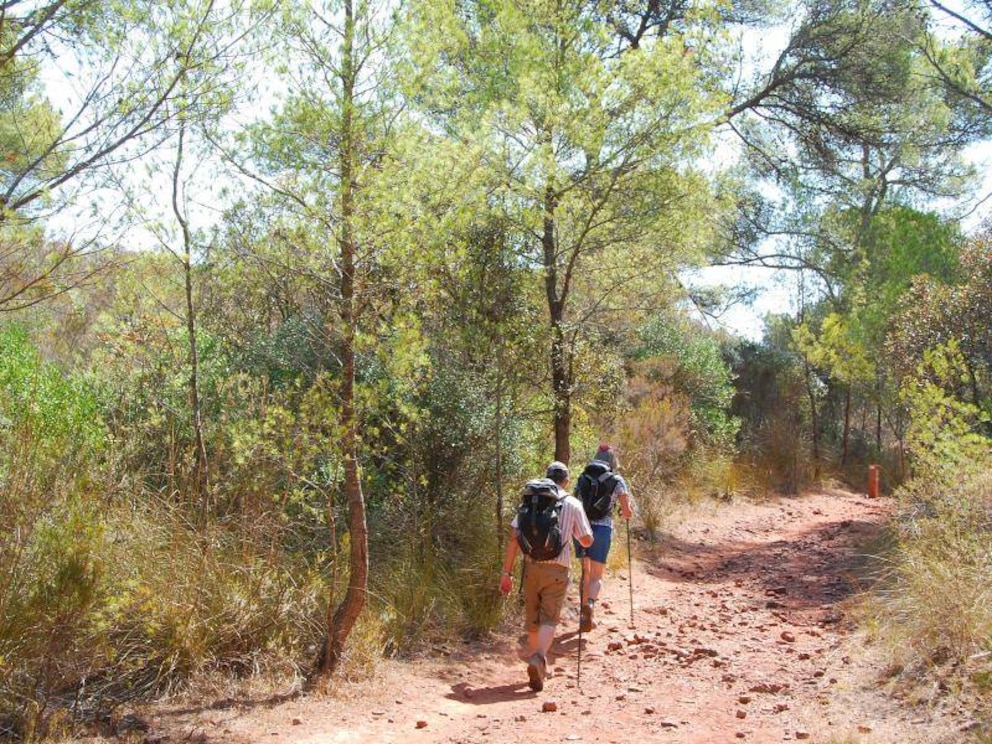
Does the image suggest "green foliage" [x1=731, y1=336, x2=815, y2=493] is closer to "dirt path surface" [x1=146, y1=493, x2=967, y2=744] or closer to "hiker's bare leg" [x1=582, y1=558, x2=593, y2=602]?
"dirt path surface" [x1=146, y1=493, x2=967, y2=744]

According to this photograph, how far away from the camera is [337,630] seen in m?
6.51

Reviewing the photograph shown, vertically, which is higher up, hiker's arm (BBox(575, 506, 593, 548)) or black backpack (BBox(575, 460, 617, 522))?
black backpack (BBox(575, 460, 617, 522))

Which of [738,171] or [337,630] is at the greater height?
[738,171]

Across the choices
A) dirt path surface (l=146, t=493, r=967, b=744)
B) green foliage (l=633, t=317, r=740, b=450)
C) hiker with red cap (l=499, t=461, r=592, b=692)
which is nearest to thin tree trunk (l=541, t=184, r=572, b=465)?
dirt path surface (l=146, t=493, r=967, b=744)

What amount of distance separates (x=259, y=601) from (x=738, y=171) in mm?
15694

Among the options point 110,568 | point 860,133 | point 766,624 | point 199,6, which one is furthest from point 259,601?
point 860,133

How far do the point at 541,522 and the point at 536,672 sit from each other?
1.16 m

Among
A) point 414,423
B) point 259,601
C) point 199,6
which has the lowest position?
point 259,601

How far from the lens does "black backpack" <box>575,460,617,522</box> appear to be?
8.88 m

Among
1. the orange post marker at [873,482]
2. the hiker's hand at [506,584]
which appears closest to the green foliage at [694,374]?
the orange post marker at [873,482]

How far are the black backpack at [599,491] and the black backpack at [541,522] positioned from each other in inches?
71.1

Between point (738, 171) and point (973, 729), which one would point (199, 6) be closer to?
point (973, 729)

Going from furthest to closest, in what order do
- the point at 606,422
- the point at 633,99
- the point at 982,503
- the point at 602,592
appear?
the point at 606,422
the point at 602,592
the point at 633,99
the point at 982,503

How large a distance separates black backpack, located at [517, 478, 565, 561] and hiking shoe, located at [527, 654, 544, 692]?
2.54ft
